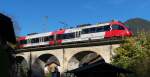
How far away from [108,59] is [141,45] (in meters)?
8.68

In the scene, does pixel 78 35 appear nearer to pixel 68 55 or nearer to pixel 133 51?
pixel 68 55

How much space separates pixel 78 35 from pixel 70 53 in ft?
14.8

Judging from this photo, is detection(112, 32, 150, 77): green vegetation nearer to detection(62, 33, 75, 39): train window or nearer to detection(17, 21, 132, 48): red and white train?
detection(17, 21, 132, 48): red and white train

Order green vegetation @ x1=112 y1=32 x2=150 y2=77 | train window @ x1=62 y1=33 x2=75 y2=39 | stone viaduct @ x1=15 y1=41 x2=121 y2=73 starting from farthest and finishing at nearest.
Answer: train window @ x1=62 y1=33 x2=75 y2=39
stone viaduct @ x1=15 y1=41 x2=121 y2=73
green vegetation @ x1=112 y1=32 x2=150 y2=77

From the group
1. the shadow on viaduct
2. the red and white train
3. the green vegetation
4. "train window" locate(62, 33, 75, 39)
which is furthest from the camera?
"train window" locate(62, 33, 75, 39)

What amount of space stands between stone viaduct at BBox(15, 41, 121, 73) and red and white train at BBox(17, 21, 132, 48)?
933 millimetres

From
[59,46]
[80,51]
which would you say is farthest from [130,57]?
[59,46]

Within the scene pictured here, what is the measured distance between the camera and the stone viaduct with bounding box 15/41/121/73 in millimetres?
57812

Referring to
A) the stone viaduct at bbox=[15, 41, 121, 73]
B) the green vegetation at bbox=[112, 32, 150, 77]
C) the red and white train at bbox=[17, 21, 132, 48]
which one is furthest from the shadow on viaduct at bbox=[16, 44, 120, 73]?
the green vegetation at bbox=[112, 32, 150, 77]

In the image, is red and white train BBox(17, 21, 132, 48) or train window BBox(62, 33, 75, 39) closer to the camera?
red and white train BBox(17, 21, 132, 48)

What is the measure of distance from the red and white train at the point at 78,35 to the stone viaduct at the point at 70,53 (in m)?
0.93

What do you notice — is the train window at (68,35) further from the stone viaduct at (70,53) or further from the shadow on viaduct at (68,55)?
the shadow on viaduct at (68,55)

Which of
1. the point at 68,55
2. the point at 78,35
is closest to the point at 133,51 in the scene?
the point at 78,35

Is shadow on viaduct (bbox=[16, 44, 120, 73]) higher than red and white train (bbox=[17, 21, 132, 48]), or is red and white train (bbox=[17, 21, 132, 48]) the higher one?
red and white train (bbox=[17, 21, 132, 48])
